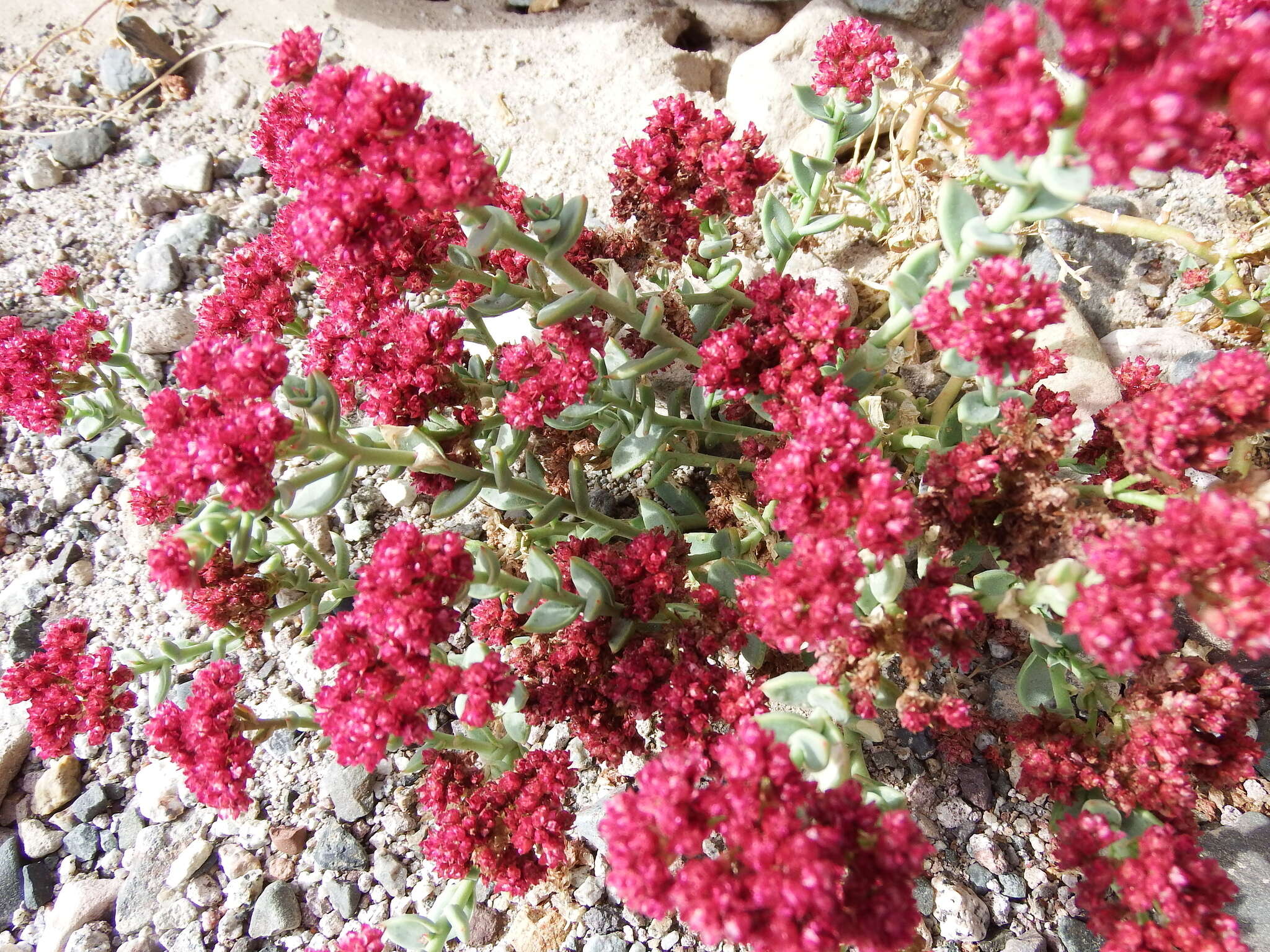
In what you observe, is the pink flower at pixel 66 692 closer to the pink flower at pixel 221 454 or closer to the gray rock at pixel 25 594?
the pink flower at pixel 221 454

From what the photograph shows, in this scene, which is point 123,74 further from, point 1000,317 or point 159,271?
point 1000,317

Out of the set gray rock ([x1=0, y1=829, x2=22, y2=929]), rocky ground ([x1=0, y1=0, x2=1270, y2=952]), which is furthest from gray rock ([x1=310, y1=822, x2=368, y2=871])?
gray rock ([x1=0, y1=829, x2=22, y2=929])

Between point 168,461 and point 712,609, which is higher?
point 168,461

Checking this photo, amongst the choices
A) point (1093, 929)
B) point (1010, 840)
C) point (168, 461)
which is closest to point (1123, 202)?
point (1010, 840)

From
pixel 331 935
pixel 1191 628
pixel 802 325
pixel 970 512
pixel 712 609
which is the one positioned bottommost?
pixel 331 935

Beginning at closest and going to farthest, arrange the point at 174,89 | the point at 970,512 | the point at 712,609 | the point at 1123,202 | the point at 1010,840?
the point at 970,512
the point at 712,609
the point at 1010,840
the point at 1123,202
the point at 174,89

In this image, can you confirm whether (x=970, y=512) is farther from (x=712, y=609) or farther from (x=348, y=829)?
(x=348, y=829)

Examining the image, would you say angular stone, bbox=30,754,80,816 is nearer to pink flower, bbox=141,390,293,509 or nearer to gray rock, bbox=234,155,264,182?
pink flower, bbox=141,390,293,509

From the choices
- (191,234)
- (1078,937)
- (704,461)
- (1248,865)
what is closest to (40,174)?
(191,234)
